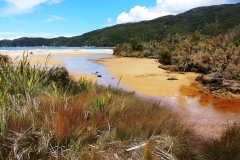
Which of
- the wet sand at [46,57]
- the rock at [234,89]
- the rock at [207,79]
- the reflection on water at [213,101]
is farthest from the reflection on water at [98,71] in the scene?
the rock at [234,89]

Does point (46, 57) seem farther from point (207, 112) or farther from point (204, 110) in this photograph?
point (207, 112)

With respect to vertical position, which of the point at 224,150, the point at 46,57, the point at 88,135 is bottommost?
the point at 46,57

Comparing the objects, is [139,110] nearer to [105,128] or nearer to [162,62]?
[105,128]

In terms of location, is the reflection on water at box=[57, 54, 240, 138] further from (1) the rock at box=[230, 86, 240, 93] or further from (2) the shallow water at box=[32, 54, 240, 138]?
(1) the rock at box=[230, 86, 240, 93]

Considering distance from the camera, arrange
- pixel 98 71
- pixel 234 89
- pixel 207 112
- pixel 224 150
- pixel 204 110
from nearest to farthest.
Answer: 1. pixel 224 150
2. pixel 207 112
3. pixel 204 110
4. pixel 234 89
5. pixel 98 71

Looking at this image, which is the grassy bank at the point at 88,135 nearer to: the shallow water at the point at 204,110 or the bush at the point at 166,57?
the shallow water at the point at 204,110

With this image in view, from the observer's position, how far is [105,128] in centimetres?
346

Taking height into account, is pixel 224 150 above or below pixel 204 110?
above

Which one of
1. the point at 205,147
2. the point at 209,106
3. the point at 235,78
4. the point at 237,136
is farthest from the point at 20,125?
the point at 235,78

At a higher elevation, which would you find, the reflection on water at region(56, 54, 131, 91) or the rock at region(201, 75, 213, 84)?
the rock at region(201, 75, 213, 84)

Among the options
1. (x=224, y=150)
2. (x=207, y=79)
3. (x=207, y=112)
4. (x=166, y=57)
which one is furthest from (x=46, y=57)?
(x=224, y=150)

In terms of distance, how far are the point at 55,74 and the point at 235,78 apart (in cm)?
818

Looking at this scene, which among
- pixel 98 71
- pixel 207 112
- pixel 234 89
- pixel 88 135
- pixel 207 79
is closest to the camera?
pixel 88 135

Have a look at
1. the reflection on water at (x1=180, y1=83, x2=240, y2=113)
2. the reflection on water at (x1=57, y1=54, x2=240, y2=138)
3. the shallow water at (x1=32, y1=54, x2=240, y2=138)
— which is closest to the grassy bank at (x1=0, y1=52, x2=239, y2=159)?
the shallow water at (x1=32, y1=54, x2=240, y2=138)
